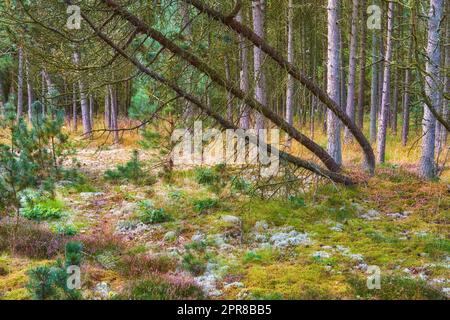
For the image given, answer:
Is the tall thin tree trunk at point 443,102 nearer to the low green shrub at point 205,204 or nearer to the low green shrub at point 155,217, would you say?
the low green shrub at point 205,204

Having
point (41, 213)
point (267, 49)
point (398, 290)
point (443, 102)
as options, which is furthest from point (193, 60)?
point (443, 102)

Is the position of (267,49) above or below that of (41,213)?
above

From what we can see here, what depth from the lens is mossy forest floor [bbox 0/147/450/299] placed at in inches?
218

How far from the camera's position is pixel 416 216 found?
8.23 meters

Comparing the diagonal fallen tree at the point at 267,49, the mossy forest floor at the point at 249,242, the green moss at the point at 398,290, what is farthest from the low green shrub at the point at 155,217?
the green moss at the point at 398,290

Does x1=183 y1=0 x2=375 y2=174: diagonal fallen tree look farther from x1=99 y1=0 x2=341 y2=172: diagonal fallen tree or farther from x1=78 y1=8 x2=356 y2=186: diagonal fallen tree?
x1=78 y1=8 x2=356 y2=186: diagonal fallen tree

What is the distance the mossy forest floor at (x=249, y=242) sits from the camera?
18.2 ft

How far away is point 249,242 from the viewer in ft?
24.4

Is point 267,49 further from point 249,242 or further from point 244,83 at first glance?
point 249,242

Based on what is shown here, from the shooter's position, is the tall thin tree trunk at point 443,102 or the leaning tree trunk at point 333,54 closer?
the tall thin tree trunk at point 443,102
